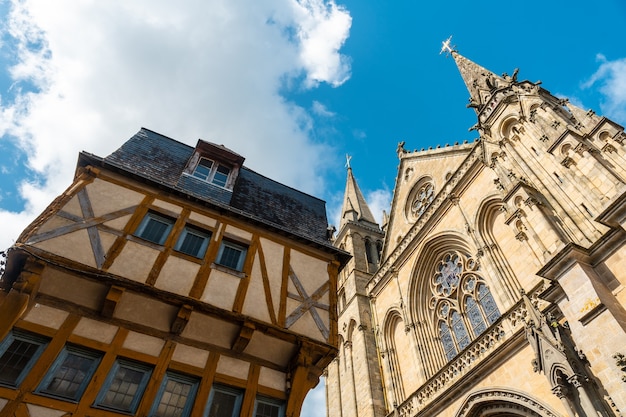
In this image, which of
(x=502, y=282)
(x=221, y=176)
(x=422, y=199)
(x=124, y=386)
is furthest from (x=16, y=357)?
(x=422, y=199)

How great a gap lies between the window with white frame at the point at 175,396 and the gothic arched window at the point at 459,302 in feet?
30.8

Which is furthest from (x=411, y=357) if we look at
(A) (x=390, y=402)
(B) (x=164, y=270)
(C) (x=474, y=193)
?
(B) (x=164, y=270)

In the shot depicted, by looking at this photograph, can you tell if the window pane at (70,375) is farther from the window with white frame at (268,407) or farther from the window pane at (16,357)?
the window with white frame at (268,407)

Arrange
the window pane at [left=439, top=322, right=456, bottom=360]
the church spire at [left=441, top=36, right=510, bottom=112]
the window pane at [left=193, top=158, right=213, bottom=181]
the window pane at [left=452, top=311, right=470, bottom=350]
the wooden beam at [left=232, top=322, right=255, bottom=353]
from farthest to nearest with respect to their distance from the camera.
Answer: the church spire at [left=441, top=36, right=510, bottom=112]
the window pane at [left=439, top=322, right=456, bottom=360]
the window pane at [left=452, top=311, right=470, bottom=350]
the window pane at [left=193, top=158, right=213, bottom=181]
the wooden beam at [left=232, top=322, right=255, bottom=353]

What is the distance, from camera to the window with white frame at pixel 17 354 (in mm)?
4852

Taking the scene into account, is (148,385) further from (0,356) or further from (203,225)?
(203,225)

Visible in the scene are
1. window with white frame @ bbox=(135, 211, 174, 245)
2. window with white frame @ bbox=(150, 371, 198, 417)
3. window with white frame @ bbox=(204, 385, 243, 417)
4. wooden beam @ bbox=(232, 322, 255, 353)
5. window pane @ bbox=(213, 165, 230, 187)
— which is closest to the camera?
window with white frame @ bbox=(150, 371, 198, 417)

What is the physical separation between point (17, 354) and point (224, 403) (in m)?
2.99

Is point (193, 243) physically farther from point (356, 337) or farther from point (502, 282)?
point (356, 337)

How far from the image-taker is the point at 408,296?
1516 cm

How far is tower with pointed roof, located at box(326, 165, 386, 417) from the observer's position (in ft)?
48.8

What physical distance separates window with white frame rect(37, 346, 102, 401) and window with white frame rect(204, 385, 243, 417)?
1.78 metres

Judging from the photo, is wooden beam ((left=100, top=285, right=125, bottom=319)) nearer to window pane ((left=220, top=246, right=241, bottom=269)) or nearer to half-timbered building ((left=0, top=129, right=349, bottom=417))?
half-timbered building ((left=0, top=129, right=349, bottom=417))

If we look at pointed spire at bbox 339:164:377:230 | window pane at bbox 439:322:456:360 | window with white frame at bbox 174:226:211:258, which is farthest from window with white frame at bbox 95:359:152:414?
pointed spire at bbox 339:164:377:230
